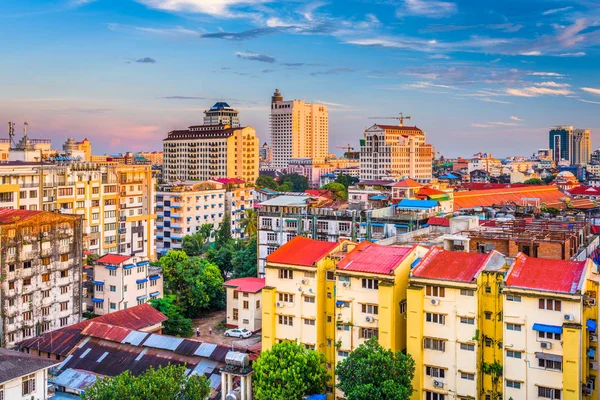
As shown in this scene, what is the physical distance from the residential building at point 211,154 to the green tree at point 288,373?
8793 centimetres

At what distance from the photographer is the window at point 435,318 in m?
21.8

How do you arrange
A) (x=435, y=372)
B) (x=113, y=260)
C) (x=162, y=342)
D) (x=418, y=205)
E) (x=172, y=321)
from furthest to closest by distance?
1. (x=418, y=205)
2. (x=113, y=260)
3. (x=172, y=321)
4. (x=162, y=342)
5. (x=435, y=372)

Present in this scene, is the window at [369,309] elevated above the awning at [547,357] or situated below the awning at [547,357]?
above

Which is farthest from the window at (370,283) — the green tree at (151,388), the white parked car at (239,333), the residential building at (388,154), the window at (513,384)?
the residential building at (388,154)

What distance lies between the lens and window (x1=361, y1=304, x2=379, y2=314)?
23227 mm

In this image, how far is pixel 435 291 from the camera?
21.9 m

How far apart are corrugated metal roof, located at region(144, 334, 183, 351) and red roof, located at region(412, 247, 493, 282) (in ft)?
37.9

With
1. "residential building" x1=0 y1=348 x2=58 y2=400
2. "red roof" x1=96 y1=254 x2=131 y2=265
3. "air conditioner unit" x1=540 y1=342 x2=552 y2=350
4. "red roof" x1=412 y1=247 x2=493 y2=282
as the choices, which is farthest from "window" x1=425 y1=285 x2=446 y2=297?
"red roof" x1=96 y1=254 x2=131 y2=265

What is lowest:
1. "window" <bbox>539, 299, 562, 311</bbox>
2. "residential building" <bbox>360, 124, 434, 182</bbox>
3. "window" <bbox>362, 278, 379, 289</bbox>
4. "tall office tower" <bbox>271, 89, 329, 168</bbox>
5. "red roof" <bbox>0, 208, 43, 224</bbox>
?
"window" <bbox>539, 299, 562, 311</bbox>

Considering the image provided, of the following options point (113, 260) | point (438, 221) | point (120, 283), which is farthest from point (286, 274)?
point (438, 221)

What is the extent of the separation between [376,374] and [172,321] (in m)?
17.3

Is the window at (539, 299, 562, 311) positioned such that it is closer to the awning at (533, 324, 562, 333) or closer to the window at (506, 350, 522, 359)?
the awning at (533, 324, 562, 333)

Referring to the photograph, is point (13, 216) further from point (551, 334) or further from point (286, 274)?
point (551, 334)

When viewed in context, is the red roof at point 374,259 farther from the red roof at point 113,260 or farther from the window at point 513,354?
the red roof at point 113,260
